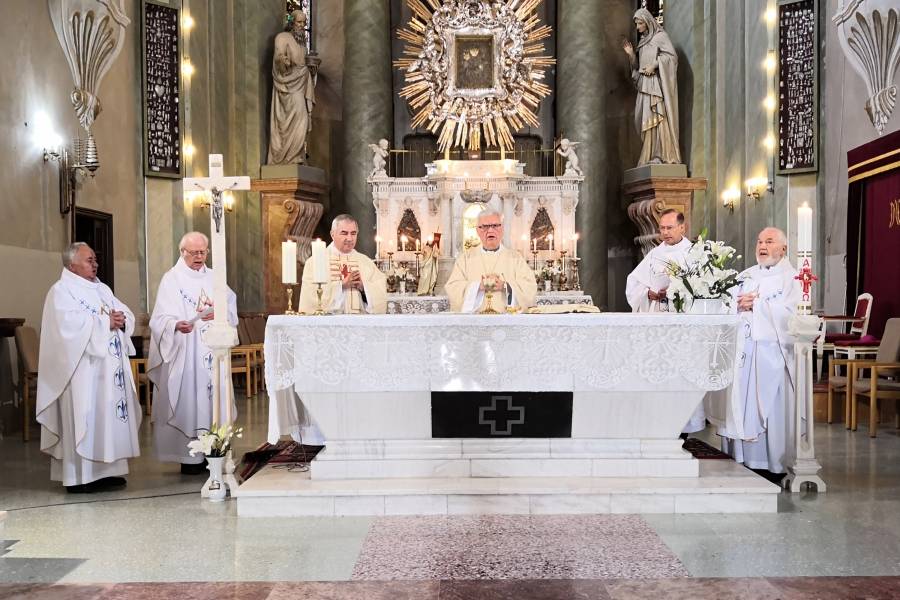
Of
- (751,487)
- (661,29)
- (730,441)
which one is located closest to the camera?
(751,487)

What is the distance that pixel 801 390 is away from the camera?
564 cm

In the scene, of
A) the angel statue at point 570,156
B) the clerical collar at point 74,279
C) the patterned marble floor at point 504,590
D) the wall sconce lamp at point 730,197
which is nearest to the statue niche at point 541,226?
the angel statue at point 570,156

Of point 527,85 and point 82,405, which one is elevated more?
point 527,85

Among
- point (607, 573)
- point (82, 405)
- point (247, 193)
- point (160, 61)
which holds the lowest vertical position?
point (607, 573)

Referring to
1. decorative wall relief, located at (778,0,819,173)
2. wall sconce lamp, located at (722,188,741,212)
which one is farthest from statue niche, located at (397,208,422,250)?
decorative wall relief, located at (778,0,819,173)

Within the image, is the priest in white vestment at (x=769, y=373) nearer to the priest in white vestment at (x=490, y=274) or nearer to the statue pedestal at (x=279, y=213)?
the priest in white vestment at (x=490, y=274)

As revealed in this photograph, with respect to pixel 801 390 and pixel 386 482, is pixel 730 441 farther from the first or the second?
pixel 386 482

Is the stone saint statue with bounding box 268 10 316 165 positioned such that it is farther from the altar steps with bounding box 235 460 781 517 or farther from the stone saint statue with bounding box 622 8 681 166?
the altar steps with bounding box 235 460 781 517

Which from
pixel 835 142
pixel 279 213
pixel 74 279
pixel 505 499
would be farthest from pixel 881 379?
pixel 279 213

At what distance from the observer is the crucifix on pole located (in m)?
5.55

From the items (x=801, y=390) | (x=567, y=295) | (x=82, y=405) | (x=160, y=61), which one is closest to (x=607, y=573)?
(x=801, y=390)

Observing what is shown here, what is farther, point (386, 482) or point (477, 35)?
point (477, 35)

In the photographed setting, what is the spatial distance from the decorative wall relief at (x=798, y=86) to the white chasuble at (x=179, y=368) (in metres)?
7.88

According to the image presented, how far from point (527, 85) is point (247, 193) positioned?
4939mm
